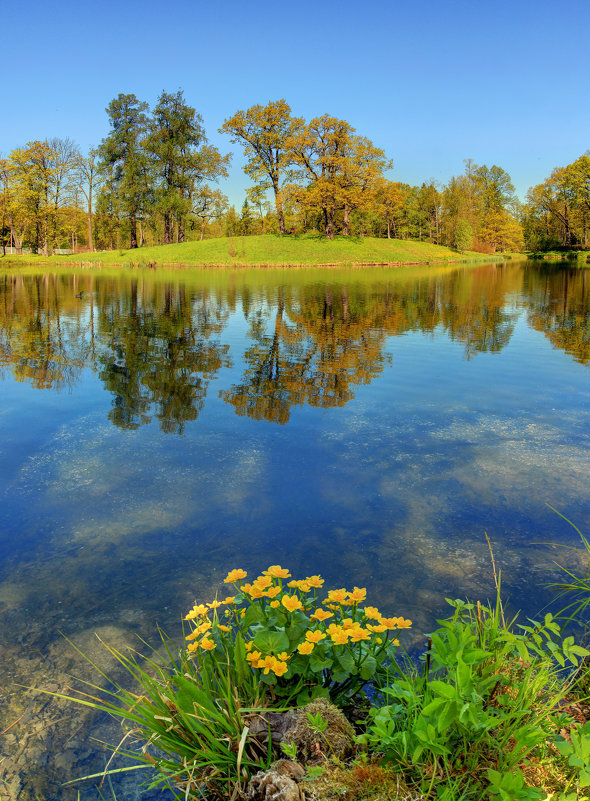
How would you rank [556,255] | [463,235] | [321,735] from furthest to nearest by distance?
[556,255], [463,235], [321,735]

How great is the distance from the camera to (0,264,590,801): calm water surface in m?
3.38

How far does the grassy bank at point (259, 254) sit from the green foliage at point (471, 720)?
50.7m

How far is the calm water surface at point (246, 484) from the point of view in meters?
3.38

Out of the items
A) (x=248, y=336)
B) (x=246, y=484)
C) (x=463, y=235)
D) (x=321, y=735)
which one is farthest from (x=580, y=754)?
(x=463, y=235)

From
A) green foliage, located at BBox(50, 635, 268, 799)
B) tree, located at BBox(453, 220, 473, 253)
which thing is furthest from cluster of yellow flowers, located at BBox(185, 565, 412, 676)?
tree, located at BBox(453, 220, 473, 253)

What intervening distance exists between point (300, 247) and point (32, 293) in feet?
116

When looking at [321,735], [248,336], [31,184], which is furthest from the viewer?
[31,184]

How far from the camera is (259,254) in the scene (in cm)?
5450

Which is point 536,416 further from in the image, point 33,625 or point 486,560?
point 33,625

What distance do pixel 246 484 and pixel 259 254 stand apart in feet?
169

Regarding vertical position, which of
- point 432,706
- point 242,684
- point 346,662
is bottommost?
point 242,684

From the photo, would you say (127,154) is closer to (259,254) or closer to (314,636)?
(259,254)

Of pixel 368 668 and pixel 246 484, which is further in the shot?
pixel 246 484

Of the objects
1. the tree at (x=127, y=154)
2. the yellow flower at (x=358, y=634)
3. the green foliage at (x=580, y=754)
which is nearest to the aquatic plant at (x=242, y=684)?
the yellow flower at (x=358, y=634)
